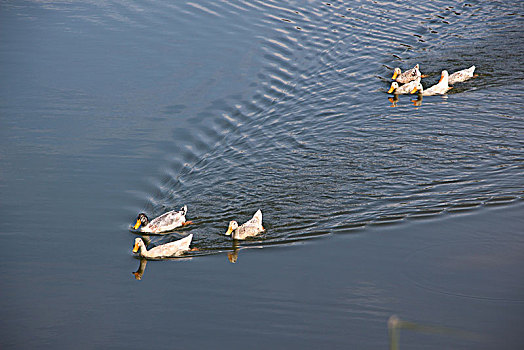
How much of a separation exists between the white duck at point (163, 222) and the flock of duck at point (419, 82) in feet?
28.8

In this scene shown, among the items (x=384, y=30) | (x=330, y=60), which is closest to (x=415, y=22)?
(x=384, y=30)

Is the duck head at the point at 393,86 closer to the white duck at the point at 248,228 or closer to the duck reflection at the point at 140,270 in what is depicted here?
the white duck at the point at 248,228

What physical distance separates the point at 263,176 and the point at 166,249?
3393mm

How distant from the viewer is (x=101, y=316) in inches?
421

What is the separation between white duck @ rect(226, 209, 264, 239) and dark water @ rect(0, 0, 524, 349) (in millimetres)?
221

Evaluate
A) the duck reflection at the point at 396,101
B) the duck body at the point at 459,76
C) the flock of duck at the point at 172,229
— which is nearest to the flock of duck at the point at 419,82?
the duck body at the point at 459,76

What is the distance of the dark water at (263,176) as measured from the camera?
1051 cm

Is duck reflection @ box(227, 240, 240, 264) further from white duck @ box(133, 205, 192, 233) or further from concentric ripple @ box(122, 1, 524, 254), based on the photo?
white duck @ box(133, 205, 192, 233)

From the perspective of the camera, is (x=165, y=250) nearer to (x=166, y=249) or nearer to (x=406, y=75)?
(x=166, y=249)

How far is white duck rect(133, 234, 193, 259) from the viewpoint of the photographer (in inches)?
484

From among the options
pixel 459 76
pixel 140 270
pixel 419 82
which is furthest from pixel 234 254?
pixel 459 76

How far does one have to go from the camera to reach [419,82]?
1884cm

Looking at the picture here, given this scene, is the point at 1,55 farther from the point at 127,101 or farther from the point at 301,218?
the point at 301,218

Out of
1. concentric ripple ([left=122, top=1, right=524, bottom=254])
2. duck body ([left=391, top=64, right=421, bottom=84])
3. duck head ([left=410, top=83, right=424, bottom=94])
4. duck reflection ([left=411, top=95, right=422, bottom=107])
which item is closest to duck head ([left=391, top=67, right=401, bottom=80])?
duck body ([left=391, top=64, right=421, bottom=84])
